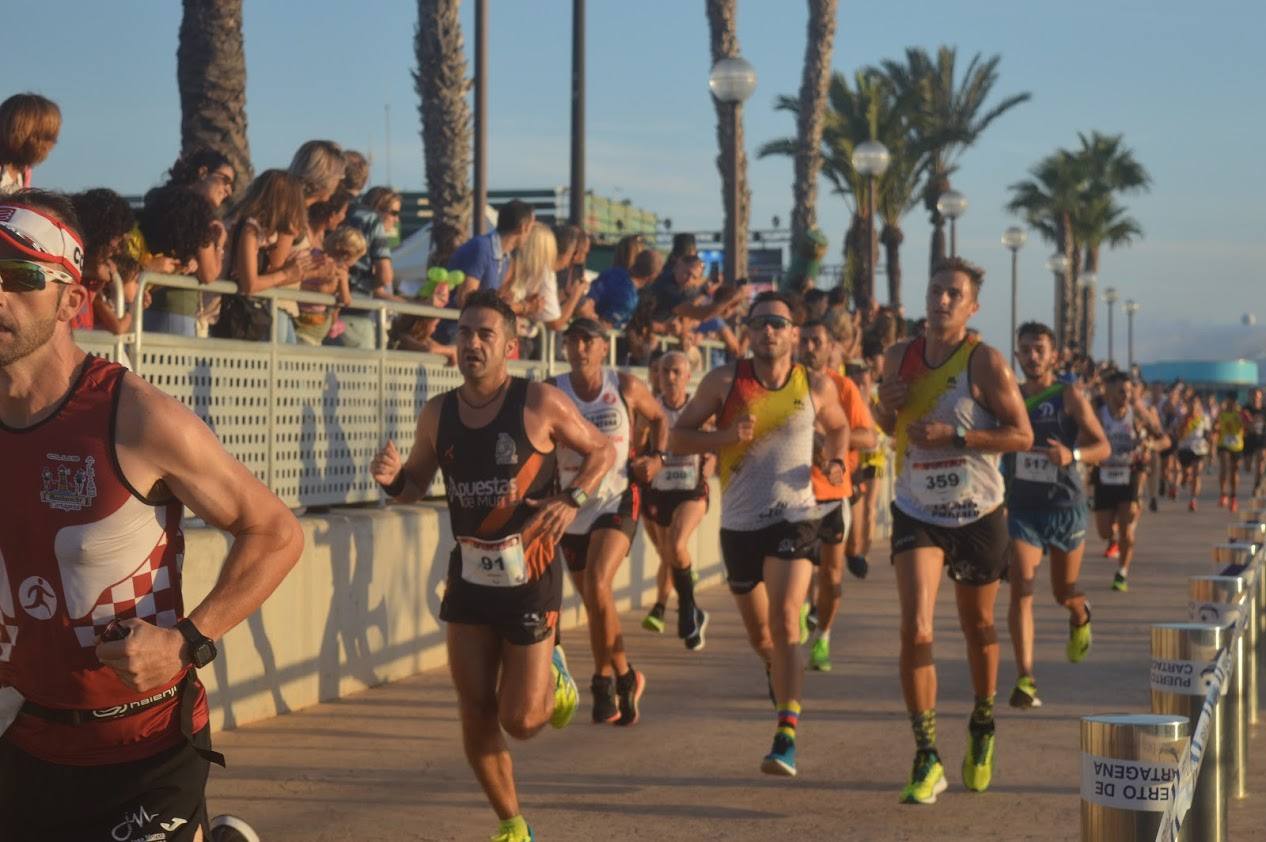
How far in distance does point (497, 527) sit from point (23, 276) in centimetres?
354

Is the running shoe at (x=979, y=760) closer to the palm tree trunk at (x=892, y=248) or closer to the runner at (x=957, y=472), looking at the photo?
the runner at (x=957, y=472)

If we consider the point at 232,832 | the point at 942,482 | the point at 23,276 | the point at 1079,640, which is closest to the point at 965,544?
the point at 942,482

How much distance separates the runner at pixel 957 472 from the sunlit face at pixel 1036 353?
322cm

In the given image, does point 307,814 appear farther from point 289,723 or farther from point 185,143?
point 185,143

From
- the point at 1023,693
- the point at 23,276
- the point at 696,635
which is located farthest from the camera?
the point at 696,635

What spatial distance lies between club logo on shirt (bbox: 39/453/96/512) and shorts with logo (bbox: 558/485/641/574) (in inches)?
263

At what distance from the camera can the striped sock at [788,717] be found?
816cm

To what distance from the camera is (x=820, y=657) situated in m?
11.6

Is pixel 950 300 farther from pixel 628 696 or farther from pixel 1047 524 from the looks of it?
pixel 1047 524

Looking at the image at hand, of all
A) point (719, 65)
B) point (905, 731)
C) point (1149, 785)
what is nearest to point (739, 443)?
point (905, 731)

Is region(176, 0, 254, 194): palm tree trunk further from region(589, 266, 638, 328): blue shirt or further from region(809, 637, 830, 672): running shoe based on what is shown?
region(809, 637, 830, 672): running shoe

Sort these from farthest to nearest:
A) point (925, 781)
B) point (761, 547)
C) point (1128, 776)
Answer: point (761, 547), point (925, 781), point (1128, 776)

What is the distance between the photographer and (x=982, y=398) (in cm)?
827

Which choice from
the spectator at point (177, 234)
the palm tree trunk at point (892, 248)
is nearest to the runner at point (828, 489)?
the spectator at point (177, 234)
